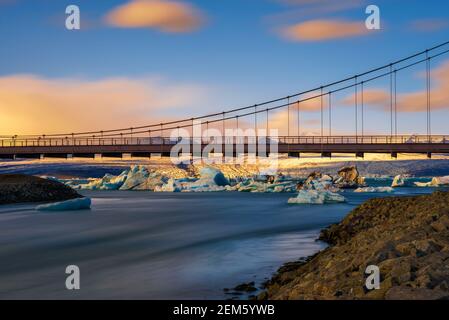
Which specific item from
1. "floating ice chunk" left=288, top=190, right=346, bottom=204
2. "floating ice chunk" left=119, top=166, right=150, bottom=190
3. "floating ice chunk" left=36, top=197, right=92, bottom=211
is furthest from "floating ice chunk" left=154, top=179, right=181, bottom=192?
"floating ice chunk" left=288, top=190, right=346, bottom=204

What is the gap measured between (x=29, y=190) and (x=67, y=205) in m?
8.96

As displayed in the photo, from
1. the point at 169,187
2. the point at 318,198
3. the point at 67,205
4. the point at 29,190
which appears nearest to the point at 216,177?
the point at 169,187

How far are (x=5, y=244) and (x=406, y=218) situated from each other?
13642mm

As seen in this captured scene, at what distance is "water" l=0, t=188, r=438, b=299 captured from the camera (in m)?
11.5

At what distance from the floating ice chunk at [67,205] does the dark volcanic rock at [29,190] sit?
595 centimetres

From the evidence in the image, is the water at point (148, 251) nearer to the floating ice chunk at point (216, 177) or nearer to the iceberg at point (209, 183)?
the iceberg at point (209, 183)

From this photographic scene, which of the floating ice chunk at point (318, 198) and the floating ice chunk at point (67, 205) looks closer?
the floating ice chunk at point (67, 205)

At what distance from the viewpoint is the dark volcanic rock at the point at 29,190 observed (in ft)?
134

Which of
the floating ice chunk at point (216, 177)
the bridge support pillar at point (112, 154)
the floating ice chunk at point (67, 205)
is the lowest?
the floating ice chunk at point (67, 205)

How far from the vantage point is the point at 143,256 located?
634 inches

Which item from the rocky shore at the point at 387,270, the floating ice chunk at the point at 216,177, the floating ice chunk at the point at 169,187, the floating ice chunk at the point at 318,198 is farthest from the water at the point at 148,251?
the floating ice chunk at the point at 216,177

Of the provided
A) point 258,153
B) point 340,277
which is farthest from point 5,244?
point 258,153

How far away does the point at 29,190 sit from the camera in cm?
4162
